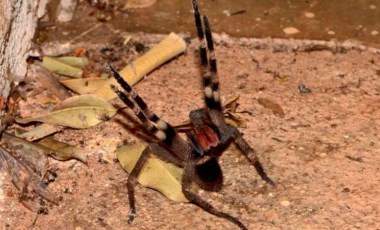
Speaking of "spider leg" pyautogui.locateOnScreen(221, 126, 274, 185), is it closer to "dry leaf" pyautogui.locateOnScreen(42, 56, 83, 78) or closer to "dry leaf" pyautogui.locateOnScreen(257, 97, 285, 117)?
"dry leaf" pyautogui.locateOnScreen(257, 97, 285, 117)

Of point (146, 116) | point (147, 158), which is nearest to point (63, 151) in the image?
point (147, 158)

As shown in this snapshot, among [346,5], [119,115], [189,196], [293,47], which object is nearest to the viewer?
[189,196]

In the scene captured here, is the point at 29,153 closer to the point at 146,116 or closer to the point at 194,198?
the point at 146,116

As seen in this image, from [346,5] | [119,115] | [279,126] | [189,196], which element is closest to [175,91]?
[119,115]

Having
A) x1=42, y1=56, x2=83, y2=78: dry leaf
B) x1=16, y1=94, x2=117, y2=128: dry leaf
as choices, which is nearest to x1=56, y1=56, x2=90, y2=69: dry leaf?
x1=42, y1=56, x2=83, y2=78: dry leaf

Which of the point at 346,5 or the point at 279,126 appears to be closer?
the point at 279,126

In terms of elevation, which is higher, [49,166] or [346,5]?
[346,5]

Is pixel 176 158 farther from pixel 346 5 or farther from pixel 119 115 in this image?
pixel 346 5
